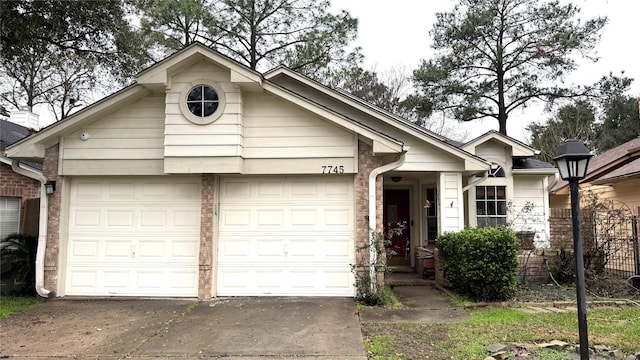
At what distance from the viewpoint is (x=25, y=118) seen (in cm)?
1391

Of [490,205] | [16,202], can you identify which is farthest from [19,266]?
[490,205]

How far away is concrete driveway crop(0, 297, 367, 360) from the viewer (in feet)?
17.1

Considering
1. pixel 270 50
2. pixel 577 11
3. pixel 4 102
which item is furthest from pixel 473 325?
pixel 4 102

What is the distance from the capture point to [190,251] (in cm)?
823

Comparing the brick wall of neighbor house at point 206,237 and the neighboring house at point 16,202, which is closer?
the brick wall of neighbor house at point 206,237

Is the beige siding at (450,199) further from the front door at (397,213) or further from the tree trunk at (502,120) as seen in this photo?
the tree trunk at (502,120)

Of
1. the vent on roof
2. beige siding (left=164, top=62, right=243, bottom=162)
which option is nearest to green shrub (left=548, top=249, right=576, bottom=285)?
beige siding (left=164, top=62, right=243, bottom=162)

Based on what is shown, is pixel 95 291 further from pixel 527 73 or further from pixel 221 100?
pixel 527 73

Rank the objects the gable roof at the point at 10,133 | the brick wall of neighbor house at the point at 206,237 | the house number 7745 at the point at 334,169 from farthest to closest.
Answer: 1. the gable roof at the point at 10,133
2. the house number 7745 at the point at 334,169
3. the brick wall of neighbor house at the point at 206,237

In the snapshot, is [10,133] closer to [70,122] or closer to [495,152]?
[70,122]

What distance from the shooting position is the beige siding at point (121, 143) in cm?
827

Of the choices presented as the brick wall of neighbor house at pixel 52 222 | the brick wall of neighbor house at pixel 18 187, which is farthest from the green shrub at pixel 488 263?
the brick wall of neighbor house at pixel 18 187

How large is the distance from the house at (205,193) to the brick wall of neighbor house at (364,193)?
2cm

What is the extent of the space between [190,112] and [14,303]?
4.75 metres
